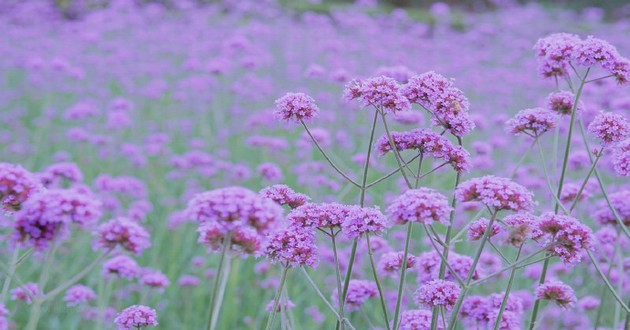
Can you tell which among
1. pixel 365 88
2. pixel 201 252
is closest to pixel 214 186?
pixel 201 252

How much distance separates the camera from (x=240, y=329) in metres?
3.92

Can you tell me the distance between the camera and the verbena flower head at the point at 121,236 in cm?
172

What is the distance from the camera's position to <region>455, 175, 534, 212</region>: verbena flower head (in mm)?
1665

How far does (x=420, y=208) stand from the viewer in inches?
63.2

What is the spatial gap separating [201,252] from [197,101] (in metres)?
3.44

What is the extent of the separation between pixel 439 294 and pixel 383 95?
1.95 feet

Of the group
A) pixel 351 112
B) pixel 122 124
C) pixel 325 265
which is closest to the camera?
pixel 325 265

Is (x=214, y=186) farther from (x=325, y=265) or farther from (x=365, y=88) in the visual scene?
(x=365, y=88)

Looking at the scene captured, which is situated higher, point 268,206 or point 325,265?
point 325,265

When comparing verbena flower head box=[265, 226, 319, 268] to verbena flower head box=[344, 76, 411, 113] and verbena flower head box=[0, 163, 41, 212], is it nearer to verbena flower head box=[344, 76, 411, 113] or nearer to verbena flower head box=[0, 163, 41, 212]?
verbena flower head box=[344, 76, 411, 113]

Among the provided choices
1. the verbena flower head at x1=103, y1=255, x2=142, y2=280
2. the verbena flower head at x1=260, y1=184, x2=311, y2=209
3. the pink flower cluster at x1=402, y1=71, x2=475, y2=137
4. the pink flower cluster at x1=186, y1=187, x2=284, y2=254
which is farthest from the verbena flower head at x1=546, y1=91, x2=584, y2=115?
the verbena flower head at x1=103, y1=255, x2=142, y2=280

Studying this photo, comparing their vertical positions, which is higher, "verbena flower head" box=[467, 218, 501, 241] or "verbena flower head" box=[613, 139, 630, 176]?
"verbena flower head" box=[613, 139, 630, 176]

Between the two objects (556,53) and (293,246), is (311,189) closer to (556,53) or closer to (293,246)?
(556,53)

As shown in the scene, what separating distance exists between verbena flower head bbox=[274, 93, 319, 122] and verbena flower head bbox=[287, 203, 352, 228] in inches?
13.1
